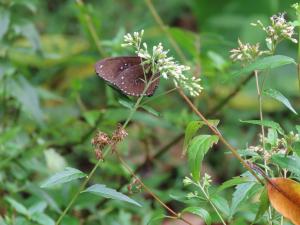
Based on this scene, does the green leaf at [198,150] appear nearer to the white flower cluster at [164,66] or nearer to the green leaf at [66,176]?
the white flower cluster at [164,66]

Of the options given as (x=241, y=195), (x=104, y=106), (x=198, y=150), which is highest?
(x=198, y=150)

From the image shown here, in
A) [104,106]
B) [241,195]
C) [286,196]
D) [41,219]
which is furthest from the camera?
[104,106]

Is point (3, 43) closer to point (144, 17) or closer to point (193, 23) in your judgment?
point (144, 17)

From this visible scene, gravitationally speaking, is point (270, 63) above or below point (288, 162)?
above

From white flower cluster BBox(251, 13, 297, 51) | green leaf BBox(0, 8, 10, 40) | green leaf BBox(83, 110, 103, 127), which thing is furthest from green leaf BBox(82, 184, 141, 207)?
green leaf BBox(0, 8, 10, 40)

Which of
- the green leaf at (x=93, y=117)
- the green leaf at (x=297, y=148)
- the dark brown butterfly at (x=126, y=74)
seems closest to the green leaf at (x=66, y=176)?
the dark brown butterfly at (x=126, y=74)

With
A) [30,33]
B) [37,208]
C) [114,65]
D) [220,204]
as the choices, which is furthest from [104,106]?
[220,204]

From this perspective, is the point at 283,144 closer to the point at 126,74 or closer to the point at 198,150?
the point at 198,150

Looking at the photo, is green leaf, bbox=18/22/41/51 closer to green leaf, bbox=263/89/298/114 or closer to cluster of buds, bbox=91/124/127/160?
cluster of buds, bbox=91/124/127/160
